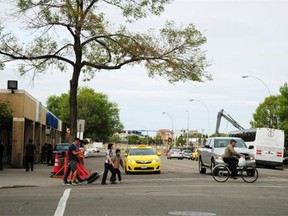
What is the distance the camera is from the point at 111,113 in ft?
314

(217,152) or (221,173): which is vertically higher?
(217,152)

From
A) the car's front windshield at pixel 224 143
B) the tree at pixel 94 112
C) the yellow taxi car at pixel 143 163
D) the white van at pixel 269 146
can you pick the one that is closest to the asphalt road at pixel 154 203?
the car's front windshield at pixel 224 143

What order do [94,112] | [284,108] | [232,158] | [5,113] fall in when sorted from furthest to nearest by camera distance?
[94,112]
[284,108]
[5,113]
[232,158]

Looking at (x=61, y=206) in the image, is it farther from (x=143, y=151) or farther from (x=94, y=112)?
(x=94, y=112)

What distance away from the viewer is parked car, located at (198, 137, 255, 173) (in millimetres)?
26016

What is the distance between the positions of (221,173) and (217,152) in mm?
4485

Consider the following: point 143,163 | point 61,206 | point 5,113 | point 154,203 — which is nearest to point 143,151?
point 143,163

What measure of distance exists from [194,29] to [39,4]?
7.64m

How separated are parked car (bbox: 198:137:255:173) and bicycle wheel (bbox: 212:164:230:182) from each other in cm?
373

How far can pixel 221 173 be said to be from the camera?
71.9 feet

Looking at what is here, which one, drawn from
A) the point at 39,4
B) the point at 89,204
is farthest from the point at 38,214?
the point at 39,4

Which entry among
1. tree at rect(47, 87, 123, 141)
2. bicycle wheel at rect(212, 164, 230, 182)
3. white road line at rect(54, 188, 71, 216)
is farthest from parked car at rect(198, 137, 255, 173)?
tree at rect(47, 87, 123, 141)

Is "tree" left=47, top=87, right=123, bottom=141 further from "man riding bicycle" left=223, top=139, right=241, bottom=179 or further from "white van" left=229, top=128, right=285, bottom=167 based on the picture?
"man riding bicycle" left=223, top=139, right=241, bottom=179

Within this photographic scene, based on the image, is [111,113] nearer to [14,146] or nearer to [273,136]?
[273,136]
